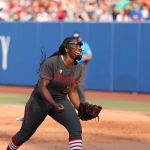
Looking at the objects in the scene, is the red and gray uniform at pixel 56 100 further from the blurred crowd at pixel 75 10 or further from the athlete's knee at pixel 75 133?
the blurred crowd at pixel 75 10

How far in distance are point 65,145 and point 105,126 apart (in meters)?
2.69

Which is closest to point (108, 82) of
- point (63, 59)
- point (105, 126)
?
point (105, 126)

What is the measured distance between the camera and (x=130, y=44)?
21047 mm

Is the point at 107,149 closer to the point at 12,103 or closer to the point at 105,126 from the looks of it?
the point at 105,126

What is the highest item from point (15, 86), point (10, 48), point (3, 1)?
point (3, 1)

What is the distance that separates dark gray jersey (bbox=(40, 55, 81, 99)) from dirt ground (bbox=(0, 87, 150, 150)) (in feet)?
7.41

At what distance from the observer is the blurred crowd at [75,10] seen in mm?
21297

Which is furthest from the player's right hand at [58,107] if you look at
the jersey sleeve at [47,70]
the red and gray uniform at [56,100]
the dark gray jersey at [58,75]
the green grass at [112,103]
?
the green grass at [112,103]

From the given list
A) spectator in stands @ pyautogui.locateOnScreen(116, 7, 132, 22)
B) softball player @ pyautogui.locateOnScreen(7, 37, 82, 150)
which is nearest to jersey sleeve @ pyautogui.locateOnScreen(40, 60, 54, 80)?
softball player @ pyautogui.locateOnScreen(7, 37, 82, 150)

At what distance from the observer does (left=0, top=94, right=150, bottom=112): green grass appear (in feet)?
56.5

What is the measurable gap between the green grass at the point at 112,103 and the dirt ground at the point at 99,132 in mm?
1193

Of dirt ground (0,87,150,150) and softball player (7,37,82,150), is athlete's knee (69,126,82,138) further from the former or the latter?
dirt ground (0,87,150,150)

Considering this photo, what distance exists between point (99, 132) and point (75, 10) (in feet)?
36.7

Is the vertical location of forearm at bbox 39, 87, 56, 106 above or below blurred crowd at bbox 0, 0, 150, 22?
below
